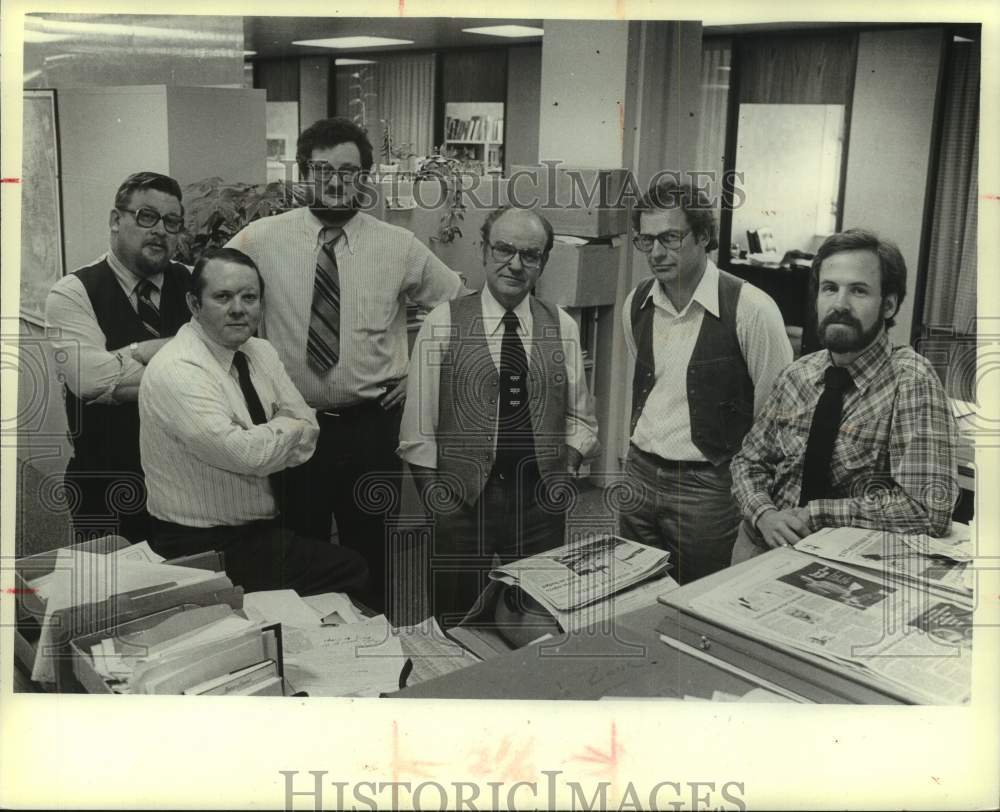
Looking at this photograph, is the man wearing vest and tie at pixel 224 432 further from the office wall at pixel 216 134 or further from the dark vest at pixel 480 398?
the dark vest at pixel 480 398

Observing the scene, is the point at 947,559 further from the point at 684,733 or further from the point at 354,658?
the point at 354,658

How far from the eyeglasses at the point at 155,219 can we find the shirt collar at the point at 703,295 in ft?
3.52

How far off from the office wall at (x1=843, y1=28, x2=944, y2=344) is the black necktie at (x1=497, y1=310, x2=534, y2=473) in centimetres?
78

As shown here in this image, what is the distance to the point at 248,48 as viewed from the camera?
235 centimetres

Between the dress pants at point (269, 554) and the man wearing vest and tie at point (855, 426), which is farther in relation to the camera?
the dress pants at point (269, 554)

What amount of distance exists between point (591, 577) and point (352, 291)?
0.86 metres

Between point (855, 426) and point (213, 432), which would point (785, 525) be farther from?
point (213, 432)

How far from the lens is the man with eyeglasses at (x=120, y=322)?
2367mm

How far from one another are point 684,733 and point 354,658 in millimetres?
767

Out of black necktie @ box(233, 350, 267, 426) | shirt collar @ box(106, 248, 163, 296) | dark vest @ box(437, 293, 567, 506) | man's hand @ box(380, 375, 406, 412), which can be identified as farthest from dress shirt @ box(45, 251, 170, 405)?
dark vest @ box(437, 293, 567, 506)

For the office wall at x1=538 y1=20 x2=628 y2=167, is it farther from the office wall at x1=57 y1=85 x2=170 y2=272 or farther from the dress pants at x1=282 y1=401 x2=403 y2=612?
the office wall at x1=57 y1=85 x2=170 y2=272

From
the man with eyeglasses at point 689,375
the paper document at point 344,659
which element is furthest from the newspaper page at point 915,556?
the paper document at point 344,659

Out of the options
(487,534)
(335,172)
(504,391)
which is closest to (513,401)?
(504,391)

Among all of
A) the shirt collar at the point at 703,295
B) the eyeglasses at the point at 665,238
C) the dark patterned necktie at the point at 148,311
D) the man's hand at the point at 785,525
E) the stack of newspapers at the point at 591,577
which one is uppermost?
the eyeglasses at the point at 665,238
